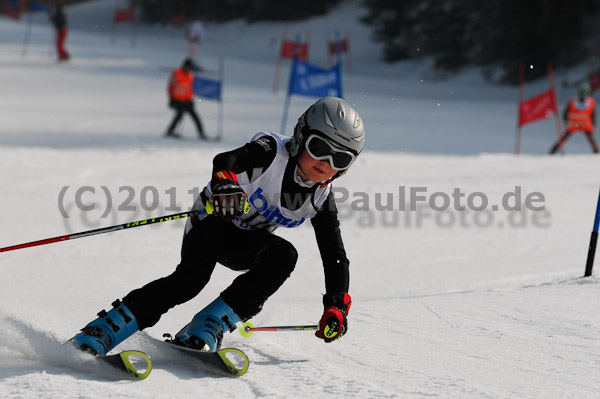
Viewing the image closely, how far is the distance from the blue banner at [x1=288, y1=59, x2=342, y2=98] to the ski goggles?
9.20 metres

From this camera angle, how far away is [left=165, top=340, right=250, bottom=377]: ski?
2891 millimetres

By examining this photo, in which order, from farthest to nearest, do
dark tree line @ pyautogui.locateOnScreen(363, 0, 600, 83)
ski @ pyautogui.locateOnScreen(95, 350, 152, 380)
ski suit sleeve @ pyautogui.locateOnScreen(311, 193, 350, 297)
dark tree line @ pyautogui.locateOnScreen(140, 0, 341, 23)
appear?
dark tree line @ pyautogui.locateOnScreen(140, 0, 341, 23) → dark tree line @ pyautogui.locateOnScreen(363, 0, 600, 83) → ski suit sleeve @ pyautogui.locateOnScreen(311, 193, 350, 297) → ski @ pyautogui.locateOnScreen(95, 350, 152, 380)

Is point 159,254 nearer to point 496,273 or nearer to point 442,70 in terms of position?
point 496,273

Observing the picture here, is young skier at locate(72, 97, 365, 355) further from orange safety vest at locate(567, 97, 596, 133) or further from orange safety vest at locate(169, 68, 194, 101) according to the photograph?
orange safety vest at locate(567, 97, 596, 133)

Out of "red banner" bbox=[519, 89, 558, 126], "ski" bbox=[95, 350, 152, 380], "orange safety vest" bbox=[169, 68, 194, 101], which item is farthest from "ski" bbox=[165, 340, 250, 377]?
"red banner" bbox=[519, 89, 558, 126]

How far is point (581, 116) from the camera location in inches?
535

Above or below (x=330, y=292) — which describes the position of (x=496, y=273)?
below

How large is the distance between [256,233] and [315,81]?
9.20 metres

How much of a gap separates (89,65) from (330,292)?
66.5 ft

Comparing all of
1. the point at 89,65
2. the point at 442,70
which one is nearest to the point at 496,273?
the point at 89,65

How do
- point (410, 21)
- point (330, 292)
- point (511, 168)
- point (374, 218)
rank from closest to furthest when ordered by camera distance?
point (330, 292)
point (374, 218)
point (511, 168)
point (410, 21)

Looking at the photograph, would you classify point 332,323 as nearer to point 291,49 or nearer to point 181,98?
point 181,98

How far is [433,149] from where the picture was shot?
484 inches

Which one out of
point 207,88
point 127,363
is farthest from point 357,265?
point 207,88
